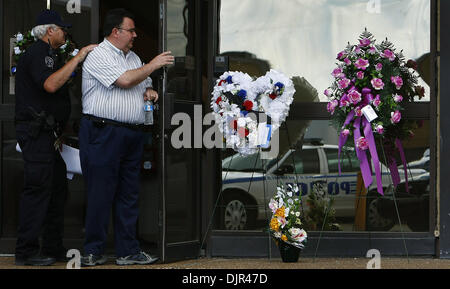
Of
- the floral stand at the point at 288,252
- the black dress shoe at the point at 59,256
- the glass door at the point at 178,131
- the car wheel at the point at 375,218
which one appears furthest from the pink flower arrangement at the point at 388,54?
the black dress shoe at the point at 59,256

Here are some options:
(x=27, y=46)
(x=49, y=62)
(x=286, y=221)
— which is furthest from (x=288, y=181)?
(x=27, y=46)

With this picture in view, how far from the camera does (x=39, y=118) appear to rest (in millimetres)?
6969

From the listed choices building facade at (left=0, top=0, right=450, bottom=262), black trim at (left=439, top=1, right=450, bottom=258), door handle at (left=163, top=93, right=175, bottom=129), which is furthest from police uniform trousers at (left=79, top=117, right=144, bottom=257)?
black trim at (left=439, top=1, right=450, bottom=258)

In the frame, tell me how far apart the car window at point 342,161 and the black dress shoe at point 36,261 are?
2629 mm

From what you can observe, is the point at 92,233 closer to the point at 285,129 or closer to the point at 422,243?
the point at 285,129

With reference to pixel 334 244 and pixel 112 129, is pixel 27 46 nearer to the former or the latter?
pixel 112 129

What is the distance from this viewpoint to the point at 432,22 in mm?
7648

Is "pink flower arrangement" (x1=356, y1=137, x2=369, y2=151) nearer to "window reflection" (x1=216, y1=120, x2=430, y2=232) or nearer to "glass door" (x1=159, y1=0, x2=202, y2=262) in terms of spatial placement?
"window reflection" (x1=216, y1=120, x2=430, y2=232)

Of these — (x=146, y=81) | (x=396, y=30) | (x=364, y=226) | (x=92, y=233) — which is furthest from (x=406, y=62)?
(x=92, y=233)

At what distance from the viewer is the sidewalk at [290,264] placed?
703cm

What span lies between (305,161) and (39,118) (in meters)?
2.44

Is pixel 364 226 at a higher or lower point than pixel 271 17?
lower

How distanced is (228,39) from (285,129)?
1012 mm

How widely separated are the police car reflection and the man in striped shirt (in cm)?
102
